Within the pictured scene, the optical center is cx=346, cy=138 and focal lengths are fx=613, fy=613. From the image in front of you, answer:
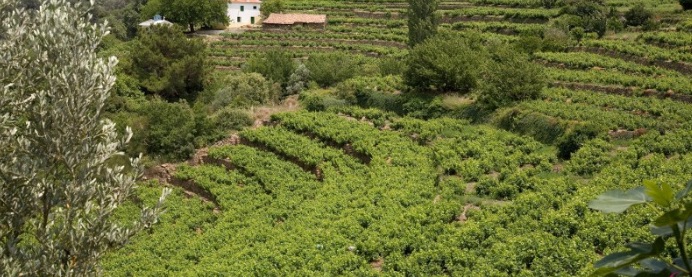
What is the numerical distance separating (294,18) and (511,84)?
127 ft

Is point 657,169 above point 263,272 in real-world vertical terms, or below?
above

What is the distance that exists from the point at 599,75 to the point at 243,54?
32577mm

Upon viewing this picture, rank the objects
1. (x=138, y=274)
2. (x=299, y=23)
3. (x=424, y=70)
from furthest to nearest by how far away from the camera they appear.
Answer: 1. (x=299, y=23)
2. (x=424, y=70)
3. (x=138, y=274)

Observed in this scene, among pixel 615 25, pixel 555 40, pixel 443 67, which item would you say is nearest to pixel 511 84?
pixel 443 67

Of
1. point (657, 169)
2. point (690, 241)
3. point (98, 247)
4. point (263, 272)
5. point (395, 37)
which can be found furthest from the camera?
point (395, 37)

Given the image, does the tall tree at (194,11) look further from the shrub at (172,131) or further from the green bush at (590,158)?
the green bush at (590,158)

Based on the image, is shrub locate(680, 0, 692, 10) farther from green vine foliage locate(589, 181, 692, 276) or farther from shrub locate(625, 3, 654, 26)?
green vine foliage locate(589, 181, 692, 276)

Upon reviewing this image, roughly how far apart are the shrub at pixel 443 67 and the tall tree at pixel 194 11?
132 feet

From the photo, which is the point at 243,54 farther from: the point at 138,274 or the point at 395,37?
the point at 138,274

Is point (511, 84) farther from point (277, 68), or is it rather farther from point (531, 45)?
point (277, 68)

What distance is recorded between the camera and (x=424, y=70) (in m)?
31.1

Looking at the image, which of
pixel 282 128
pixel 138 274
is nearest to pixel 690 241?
pixel 138 274

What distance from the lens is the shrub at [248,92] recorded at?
1473 inches

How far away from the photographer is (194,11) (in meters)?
67.2
